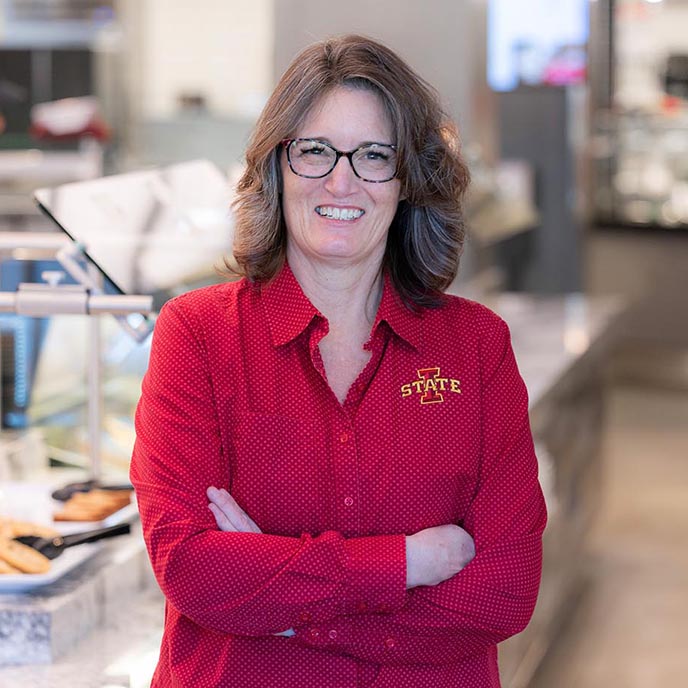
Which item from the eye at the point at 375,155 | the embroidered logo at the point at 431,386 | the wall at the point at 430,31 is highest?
the wall at the point at 430,31

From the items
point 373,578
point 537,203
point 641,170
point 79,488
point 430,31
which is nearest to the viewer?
point 373,578


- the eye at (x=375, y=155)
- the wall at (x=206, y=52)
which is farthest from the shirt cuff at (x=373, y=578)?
the wall at (x=206, y=52)

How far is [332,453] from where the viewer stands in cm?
169

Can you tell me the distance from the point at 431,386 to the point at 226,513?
33 cm

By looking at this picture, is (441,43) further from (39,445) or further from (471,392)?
(471,392)

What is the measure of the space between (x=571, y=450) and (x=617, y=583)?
2.72 ft

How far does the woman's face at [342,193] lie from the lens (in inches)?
66.0

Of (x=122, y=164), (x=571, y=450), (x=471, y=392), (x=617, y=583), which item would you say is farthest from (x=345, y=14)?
(x=122, y=164)

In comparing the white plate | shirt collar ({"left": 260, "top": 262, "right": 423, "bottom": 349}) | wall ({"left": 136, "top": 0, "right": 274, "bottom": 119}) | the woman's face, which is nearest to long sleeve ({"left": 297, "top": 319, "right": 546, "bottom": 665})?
shirt collar ({"left": 260, "top": 262, "right": 423, "bottom": 349})

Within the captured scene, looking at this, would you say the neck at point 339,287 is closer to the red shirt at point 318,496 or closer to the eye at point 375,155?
the red shirt at point 318,496

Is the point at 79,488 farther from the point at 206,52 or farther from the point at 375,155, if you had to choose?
the point at 206,52

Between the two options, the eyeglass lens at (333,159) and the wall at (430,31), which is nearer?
the eyeglass lens at (333,159)

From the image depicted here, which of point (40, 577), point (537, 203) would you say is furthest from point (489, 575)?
point (537, 203)

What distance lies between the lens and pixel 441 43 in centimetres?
435
